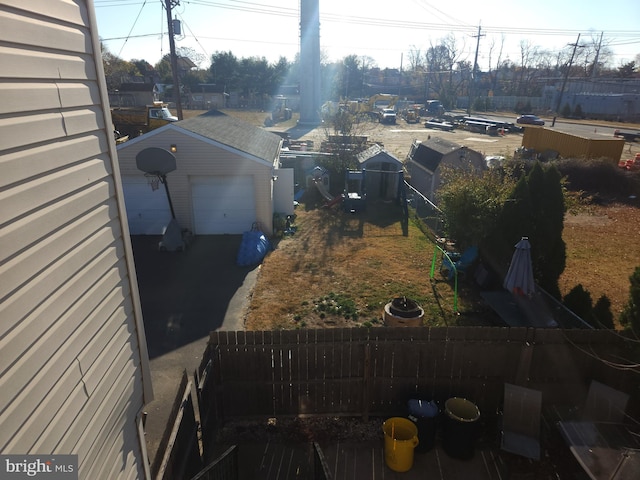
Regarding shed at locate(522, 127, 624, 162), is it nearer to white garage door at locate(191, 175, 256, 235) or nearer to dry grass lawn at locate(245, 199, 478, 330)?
dry grass lawn at locate(245, 199, 478, 330)

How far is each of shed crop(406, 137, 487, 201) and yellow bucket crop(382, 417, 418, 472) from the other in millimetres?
11536

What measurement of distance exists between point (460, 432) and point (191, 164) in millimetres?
11582

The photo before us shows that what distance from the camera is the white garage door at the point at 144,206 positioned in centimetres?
1398

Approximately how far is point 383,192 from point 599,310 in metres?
12.7

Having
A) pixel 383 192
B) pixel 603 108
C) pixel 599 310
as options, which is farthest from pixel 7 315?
pixel 603 108

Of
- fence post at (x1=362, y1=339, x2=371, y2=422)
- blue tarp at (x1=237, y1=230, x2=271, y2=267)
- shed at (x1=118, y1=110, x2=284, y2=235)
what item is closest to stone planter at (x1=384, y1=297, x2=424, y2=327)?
fence post at (x1=362, y1=339, x2=371, y2=422)

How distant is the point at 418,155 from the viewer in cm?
1994

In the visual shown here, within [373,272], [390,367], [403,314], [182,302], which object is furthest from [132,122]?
[390,367]

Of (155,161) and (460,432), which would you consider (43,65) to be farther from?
(155,161)

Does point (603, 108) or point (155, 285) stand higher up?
point (603, 108)

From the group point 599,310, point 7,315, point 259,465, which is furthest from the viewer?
point 599,310

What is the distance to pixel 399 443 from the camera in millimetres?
5281

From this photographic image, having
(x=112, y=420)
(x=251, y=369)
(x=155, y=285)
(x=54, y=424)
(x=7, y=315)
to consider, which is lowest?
(x=155, y=285)

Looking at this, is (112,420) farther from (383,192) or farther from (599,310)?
(383,192)
